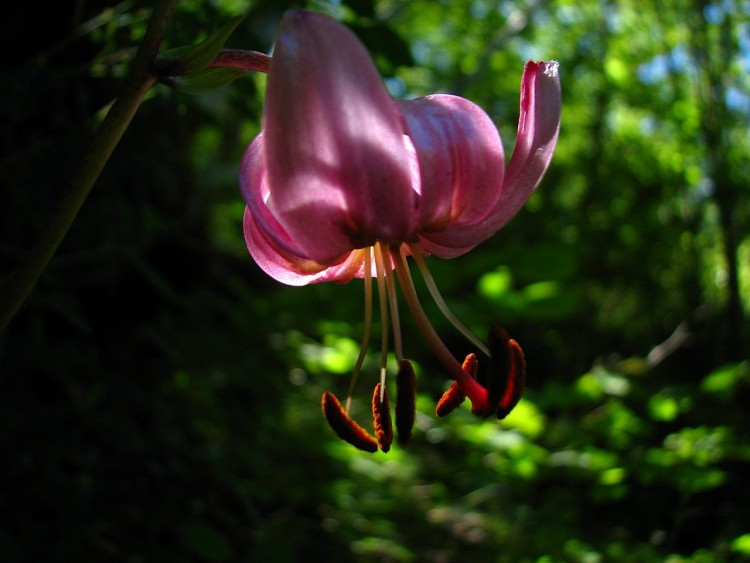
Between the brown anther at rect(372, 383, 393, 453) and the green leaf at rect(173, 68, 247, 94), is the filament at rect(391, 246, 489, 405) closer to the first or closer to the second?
the brown anther at rect(372, 383, 393, 453)

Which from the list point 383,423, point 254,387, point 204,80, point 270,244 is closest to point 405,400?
point 383,423

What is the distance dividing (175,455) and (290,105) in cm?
122

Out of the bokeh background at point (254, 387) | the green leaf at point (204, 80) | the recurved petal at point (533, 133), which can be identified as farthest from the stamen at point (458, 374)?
the bokeh background at point (254, 387)

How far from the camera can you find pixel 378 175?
18.3 inches

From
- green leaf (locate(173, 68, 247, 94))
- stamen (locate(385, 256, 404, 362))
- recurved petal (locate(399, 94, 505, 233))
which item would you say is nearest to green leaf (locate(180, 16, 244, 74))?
green leaf (locate(173, 68, 247, 94))

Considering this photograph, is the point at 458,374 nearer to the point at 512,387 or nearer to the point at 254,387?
the point at 512,387

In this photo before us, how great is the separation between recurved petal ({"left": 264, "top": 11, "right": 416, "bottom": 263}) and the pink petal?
11 centimetres

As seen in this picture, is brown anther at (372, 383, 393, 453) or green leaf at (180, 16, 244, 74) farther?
brown anther at (372, 383, 393, 453)

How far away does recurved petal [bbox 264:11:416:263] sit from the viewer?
1.39 ft

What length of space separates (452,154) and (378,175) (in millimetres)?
73

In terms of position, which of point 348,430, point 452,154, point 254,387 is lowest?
point 348,430

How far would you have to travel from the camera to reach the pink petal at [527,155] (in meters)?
0.54

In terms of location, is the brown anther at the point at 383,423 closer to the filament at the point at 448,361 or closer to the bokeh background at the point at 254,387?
the filament at the point at 448,361

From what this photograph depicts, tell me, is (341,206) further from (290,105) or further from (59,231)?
(59,231)
